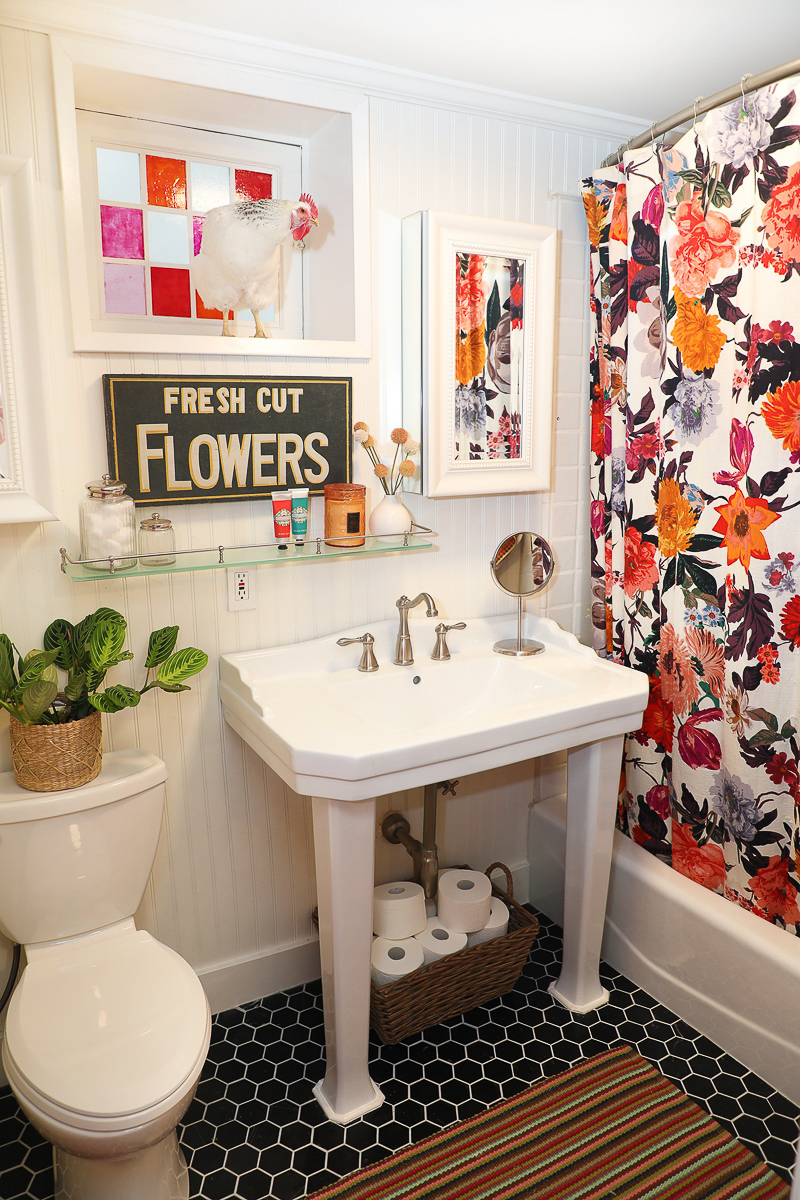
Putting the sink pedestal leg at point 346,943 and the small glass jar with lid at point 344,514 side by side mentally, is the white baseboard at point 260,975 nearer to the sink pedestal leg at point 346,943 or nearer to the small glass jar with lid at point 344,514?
the sink pedestal leg at point 346,943

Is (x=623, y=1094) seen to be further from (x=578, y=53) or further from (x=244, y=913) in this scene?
(x=578, y=53)

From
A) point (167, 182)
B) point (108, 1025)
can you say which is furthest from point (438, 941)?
point (167, 182)

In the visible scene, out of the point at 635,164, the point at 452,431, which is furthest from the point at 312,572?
the point at 635,164

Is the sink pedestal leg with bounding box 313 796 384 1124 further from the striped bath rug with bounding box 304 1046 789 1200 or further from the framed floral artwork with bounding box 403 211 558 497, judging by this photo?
the framed floral artwork with bounding box 403 211 558 497

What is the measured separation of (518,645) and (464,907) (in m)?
0.68

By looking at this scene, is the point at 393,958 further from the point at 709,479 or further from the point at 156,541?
the point at 709,479

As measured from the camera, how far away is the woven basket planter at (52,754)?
1.67m

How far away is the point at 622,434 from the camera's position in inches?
87.8

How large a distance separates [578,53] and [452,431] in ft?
2.83

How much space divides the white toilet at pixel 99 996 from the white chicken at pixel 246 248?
1.07 m

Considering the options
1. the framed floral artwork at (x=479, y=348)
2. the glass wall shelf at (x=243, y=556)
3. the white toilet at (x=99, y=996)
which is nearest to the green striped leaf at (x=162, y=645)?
the glass wall shelf at (x=243, y=556)

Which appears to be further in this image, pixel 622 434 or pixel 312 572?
pixel 622 434

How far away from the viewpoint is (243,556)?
6.27ft

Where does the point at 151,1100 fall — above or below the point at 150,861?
below
